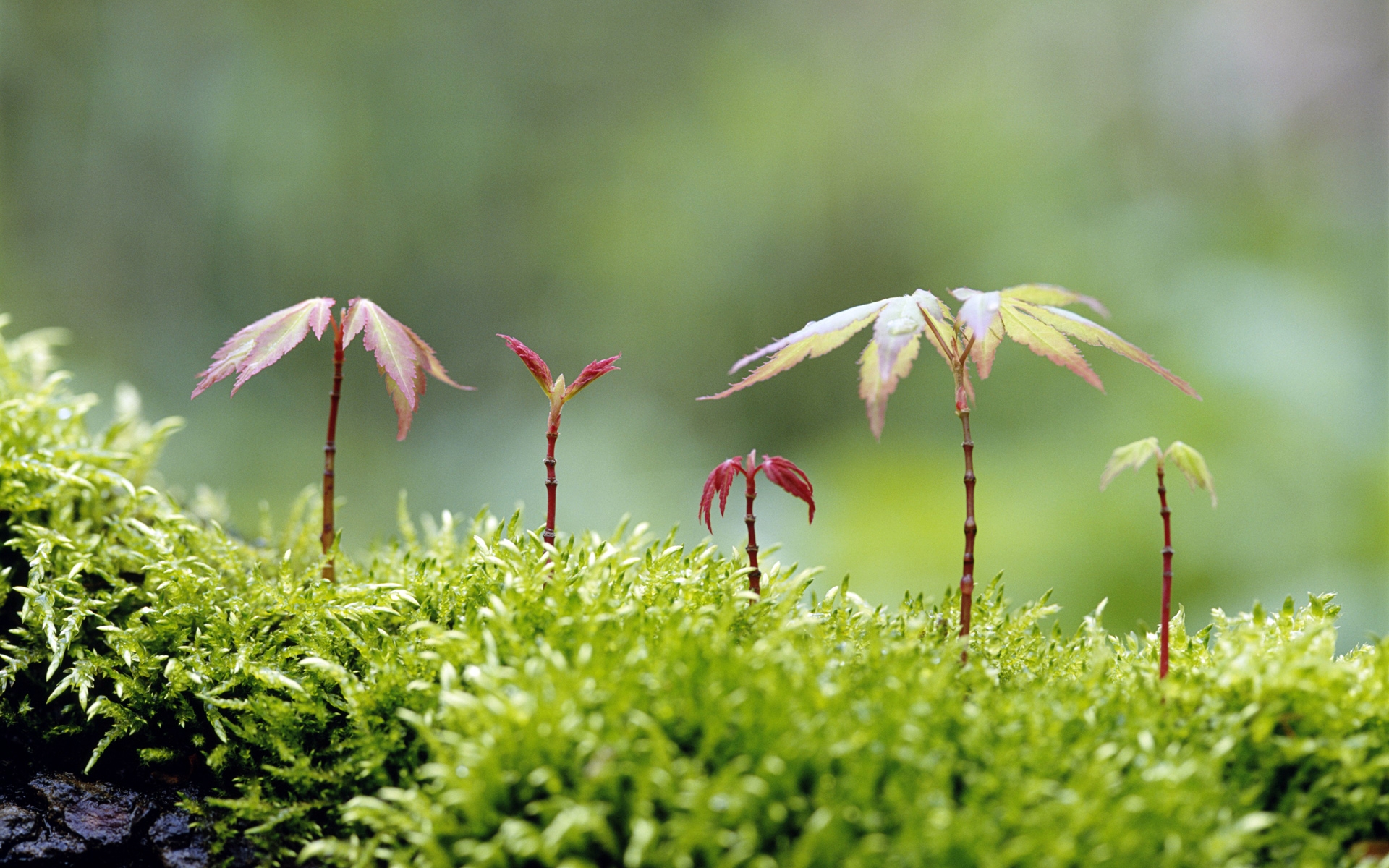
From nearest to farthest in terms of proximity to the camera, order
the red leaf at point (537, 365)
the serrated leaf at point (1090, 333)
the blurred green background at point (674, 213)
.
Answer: the serrated leaf at point (1090, 333)
the red leaf at point (537, 365)
the blurred green background at point (674, 213)

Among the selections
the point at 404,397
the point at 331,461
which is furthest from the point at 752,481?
the point at 331,461

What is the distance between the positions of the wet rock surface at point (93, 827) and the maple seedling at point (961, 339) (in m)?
0.68

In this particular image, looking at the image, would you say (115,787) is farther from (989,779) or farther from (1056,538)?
(1056,538)

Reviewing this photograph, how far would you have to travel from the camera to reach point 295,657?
986mm

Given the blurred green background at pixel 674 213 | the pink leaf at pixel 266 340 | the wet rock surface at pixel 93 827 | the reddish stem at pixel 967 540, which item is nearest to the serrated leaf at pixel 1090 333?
the reddish stem at pixel 967 540

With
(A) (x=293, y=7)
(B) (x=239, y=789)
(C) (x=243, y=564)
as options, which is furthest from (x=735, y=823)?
(A) (x=293, y=7)

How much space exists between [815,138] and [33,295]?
348 cm

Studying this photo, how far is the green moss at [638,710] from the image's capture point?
64 cm

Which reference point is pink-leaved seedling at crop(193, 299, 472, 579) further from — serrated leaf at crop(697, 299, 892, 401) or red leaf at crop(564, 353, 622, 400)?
serrated leaf at crop(697, 299, 892, 401)

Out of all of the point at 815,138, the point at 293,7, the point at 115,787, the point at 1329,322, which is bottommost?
the point at 115,787

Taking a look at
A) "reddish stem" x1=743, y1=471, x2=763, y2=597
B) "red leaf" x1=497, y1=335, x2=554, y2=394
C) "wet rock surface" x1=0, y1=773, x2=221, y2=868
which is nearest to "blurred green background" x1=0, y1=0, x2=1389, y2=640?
"reddish stem" x1=743, y1=471, x2=763, y2=597

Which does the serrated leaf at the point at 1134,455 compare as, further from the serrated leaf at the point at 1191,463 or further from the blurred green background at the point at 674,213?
the blurred green background at the point at 674,213

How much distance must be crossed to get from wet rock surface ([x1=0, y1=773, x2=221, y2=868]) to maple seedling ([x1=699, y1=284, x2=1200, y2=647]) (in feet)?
2.22

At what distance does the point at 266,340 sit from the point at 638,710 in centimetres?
59
